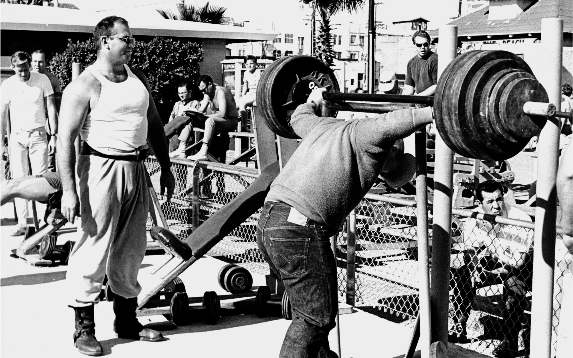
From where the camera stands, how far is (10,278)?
23.8 feet

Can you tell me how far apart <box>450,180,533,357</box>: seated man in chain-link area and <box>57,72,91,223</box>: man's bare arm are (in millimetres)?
2409

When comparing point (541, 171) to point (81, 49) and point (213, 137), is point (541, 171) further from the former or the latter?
point (81, 49)

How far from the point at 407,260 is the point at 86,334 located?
2995mm

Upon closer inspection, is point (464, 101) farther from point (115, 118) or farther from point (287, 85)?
point (115, 118)

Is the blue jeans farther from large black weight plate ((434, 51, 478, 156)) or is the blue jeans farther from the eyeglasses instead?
the eyeglasses

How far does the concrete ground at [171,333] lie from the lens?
213 inches

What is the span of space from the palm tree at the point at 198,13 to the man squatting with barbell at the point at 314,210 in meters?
29.8

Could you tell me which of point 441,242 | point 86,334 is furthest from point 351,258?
point 441,242

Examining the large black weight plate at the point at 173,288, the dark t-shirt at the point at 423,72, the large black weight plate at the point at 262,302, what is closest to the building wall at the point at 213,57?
the dark t-shirt at the point at 423,72

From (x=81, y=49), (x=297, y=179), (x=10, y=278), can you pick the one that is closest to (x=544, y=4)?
(x=81, y=49)

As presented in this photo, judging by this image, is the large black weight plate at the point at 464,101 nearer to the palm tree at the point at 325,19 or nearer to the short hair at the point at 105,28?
the short hair at the point at 105,28

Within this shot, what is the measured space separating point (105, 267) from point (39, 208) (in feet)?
18.4

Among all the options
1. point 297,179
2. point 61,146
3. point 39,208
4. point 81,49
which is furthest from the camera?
point 81,49

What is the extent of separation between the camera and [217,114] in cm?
1120
